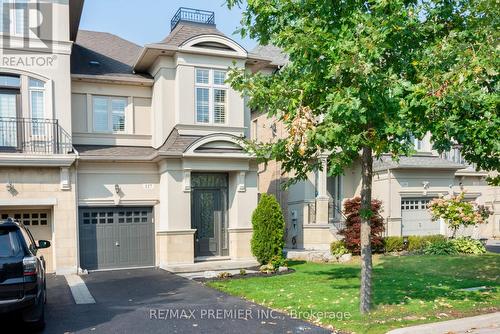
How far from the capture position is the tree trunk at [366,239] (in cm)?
805

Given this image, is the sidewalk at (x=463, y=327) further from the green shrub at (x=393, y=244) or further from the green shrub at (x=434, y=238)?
the green shrub at (x=434, y=238)

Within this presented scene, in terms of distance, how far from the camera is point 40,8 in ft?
50.2

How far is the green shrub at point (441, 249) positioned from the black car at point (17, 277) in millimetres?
14928

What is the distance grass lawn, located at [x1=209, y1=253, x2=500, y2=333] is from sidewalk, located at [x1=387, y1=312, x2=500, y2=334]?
0.31 m

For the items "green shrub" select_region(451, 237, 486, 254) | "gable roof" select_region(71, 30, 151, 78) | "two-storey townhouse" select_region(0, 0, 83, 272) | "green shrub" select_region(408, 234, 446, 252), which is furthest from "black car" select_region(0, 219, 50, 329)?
"green shrub" select_region(451, 237, 486, 254)

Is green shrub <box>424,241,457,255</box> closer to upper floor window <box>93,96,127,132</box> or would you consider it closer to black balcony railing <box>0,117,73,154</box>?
upper floor window <box>93,96,127,132</box>

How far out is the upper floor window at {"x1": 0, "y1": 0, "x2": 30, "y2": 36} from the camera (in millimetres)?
14844

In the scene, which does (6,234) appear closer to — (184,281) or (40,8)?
(184,281)

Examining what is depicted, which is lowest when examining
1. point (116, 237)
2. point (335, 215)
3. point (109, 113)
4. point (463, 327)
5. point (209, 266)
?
point (209, 266)

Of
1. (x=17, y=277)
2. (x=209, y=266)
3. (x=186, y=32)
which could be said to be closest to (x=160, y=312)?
(x=17, y=277)

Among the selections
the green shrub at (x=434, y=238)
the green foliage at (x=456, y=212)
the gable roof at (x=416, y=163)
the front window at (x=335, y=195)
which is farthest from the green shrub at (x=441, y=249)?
the front window at (x=335, y=195)

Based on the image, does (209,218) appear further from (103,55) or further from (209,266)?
(103,55)

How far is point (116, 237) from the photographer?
16.1m

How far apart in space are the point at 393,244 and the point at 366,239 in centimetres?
1125
